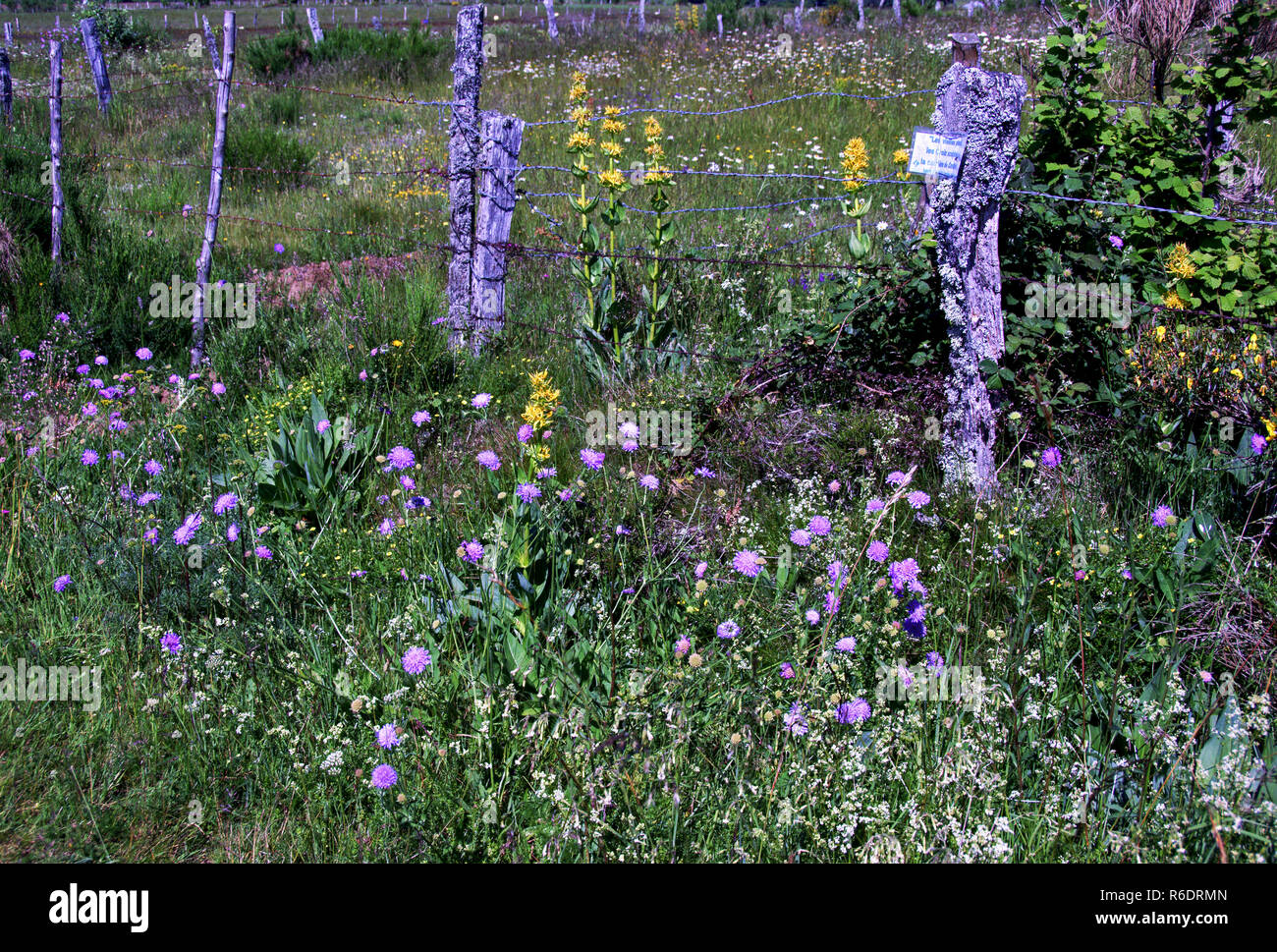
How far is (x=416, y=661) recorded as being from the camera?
7.34ft

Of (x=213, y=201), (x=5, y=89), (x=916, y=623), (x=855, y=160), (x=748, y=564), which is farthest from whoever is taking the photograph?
(x=5, y=89)

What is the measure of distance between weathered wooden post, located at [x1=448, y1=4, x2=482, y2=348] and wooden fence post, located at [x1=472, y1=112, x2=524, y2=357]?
0.14 feet

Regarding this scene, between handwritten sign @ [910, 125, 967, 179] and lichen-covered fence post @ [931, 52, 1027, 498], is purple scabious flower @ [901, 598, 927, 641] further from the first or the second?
handwritten sign @ [910, 125, 967, 179]

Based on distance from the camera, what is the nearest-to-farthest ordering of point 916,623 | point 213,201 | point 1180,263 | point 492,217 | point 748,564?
point 916,623, point 748,564, point 1180,263, point 492,217, point 213,201

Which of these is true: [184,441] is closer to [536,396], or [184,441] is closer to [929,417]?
[536,396]

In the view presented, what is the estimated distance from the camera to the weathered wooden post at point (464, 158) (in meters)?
4.29

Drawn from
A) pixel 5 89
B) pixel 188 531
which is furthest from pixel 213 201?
pixel 5 89

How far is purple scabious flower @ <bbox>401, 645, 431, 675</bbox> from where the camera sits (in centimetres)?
222

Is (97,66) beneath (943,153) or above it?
above

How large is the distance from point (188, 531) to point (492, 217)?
2.29 metres

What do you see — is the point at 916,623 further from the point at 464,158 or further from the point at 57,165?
the point at 57,165

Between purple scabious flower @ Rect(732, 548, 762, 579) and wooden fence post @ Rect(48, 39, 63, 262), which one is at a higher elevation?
wooden fence post @ Rect(48, 39, 63, 262)

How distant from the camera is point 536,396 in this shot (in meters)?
2.62

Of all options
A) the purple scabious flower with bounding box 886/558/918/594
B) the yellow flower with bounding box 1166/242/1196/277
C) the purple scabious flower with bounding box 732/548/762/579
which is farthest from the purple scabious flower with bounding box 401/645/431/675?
the yellow flower with bounding box 1166/242/1196/277
